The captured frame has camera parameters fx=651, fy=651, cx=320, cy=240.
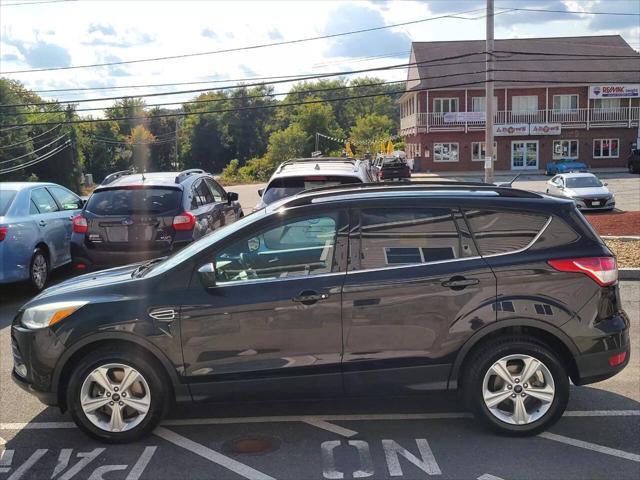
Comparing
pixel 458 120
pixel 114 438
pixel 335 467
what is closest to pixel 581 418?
pixel 335 467

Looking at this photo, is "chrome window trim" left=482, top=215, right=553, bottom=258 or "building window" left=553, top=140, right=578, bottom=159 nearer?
"chrome window trim" left=482, top=215, right=553, bottom=258

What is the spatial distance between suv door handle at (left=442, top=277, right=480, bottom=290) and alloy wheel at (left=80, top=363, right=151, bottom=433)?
2.11 meters

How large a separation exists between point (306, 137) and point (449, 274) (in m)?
74.5

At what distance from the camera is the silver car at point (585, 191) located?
22.1 m

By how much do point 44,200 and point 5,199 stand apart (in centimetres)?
92

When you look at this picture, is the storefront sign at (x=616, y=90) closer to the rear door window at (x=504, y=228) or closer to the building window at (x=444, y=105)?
the building window at (x=444, y=105)

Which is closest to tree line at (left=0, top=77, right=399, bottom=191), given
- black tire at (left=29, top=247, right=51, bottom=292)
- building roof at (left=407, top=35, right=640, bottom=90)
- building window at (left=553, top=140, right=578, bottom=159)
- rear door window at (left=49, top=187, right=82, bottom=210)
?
building roof at (left=407, top=35, right=640, bottom=90)

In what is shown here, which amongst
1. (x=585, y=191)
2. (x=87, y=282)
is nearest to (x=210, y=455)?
(x=87, y=282)

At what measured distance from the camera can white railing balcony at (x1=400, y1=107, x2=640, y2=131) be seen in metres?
50.1

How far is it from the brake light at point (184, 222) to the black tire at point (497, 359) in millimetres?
5167

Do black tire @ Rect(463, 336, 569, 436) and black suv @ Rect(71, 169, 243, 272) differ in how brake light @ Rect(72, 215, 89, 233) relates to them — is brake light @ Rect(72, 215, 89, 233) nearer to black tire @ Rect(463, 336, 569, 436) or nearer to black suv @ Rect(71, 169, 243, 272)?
black suv @ Rect(71, 169, 243, 272)

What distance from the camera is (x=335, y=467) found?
403cm

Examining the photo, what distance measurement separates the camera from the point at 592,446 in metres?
4.29

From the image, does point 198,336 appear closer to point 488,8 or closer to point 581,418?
point 581,418
